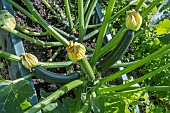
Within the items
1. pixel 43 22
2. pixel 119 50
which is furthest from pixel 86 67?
pixel 43 22

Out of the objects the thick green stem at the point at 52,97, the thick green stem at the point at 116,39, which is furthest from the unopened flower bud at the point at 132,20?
the thick green stem at the point at 52,97

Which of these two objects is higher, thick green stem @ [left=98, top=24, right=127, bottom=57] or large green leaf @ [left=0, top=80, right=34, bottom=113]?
thick green stem @ [left=98, top=24, right=127, bottom=57]

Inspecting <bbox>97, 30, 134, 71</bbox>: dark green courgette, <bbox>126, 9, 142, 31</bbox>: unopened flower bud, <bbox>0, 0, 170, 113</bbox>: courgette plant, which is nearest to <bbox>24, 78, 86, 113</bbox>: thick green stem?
<bbox>0, 0, 170, 113</bbox>: courgette plant

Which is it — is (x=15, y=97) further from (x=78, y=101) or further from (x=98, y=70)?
(x=98, y=70)

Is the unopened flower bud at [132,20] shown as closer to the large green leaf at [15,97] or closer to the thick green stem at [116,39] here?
the thick green stem at [116,39]

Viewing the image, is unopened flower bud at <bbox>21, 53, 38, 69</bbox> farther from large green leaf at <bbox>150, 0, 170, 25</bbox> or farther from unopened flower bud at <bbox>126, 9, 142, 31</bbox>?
large green leaf at <bbox>150, 0, 170, 25</bbox>

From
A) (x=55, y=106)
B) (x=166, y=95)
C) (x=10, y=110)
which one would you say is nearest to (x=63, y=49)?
(x=166, y=95)
